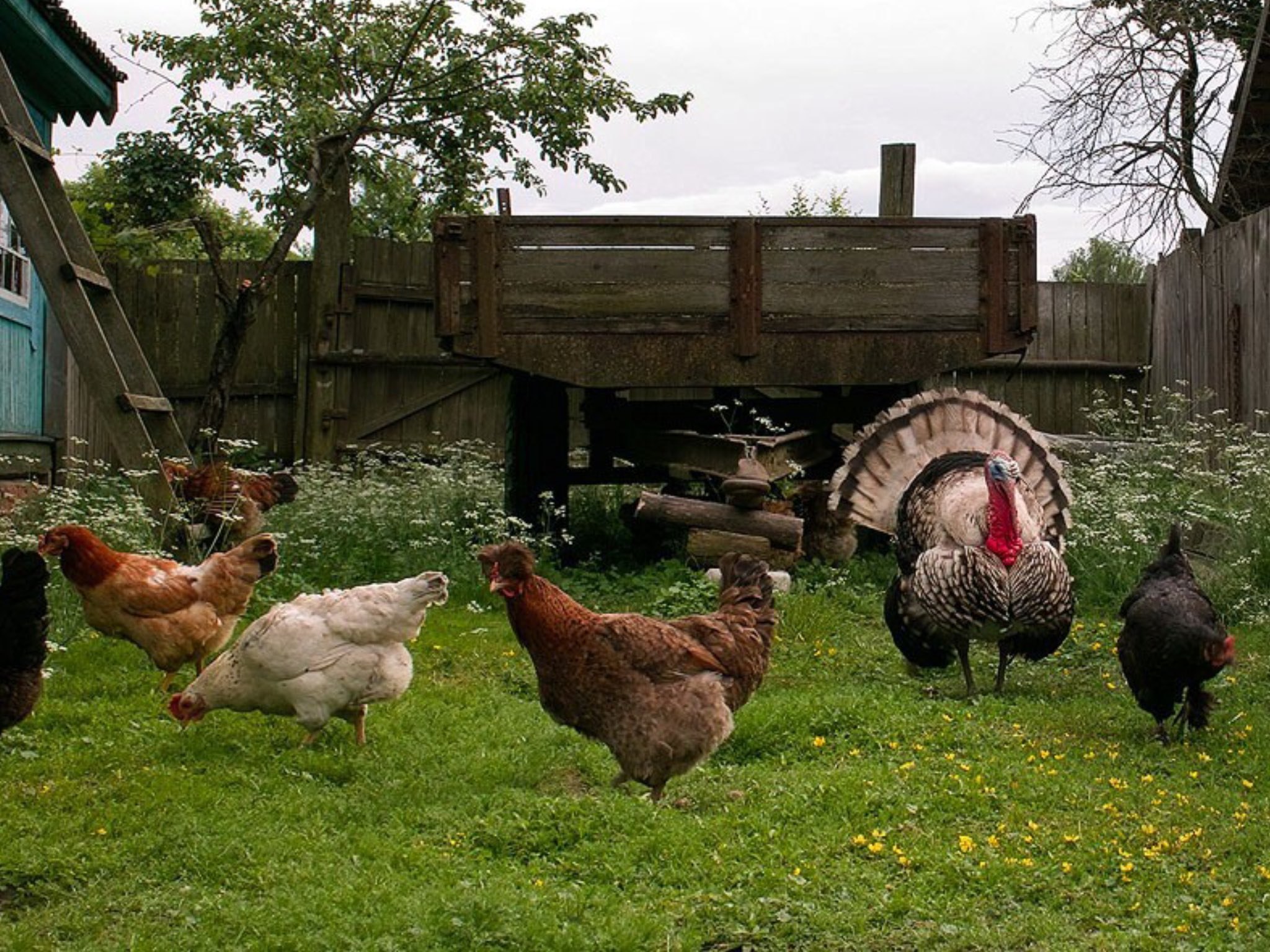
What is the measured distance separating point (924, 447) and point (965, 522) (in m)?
1.67

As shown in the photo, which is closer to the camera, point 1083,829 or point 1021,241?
point 1083,829

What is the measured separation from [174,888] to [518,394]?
7.04 m

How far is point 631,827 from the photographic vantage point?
5.43m

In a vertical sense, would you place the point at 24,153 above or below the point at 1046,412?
above

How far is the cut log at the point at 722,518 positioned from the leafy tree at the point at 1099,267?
1214 centimetres

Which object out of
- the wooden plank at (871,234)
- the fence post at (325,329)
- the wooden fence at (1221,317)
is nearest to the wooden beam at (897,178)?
the wooden plank at (871,234)

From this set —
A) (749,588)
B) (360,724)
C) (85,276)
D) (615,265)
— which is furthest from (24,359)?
(749,588)

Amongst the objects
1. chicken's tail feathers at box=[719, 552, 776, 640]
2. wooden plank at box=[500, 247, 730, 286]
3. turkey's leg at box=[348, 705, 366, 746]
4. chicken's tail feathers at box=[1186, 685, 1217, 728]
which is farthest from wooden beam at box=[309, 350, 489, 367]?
chicken's tail feathers at box=[1186, 685, 1217, 728]

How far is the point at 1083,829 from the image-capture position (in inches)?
217

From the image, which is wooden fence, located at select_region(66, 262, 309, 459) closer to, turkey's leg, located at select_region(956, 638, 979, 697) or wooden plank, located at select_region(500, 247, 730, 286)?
wooden plank, located at select_region(500, 247, 730, 286)

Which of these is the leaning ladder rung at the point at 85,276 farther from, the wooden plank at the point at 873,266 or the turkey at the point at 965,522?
the turkey at the point at 965,522

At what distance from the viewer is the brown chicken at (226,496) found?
984 centimetres

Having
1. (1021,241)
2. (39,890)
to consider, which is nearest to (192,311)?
(1021,241)

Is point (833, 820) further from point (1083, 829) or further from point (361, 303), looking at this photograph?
point (361, 303)
